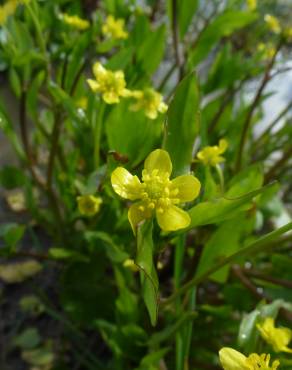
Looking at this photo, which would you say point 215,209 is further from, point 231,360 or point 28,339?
point 28,339

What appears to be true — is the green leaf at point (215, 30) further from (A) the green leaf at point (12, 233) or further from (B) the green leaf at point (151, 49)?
(A) the green leaf at point (12, 233)

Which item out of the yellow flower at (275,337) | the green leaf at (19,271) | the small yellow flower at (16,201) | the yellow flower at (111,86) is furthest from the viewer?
the small yellow flower at (16,201)

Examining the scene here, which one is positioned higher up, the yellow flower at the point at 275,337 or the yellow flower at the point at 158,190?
the yellow flower at the point at 158,190

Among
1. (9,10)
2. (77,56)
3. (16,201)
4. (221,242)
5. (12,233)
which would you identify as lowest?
(221,242)

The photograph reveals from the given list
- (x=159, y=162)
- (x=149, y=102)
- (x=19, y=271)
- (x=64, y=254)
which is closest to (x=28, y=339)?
(x=19, y=271)

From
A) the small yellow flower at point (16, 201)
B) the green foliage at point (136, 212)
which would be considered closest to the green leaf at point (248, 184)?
the green foliage at point (136, 212)

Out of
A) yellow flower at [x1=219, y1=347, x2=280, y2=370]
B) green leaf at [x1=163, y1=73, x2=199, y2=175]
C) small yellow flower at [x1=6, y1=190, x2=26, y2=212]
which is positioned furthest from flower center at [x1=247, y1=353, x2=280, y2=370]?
small yellow flower at [x1=6, y1=190, x2=26, y2=212]
